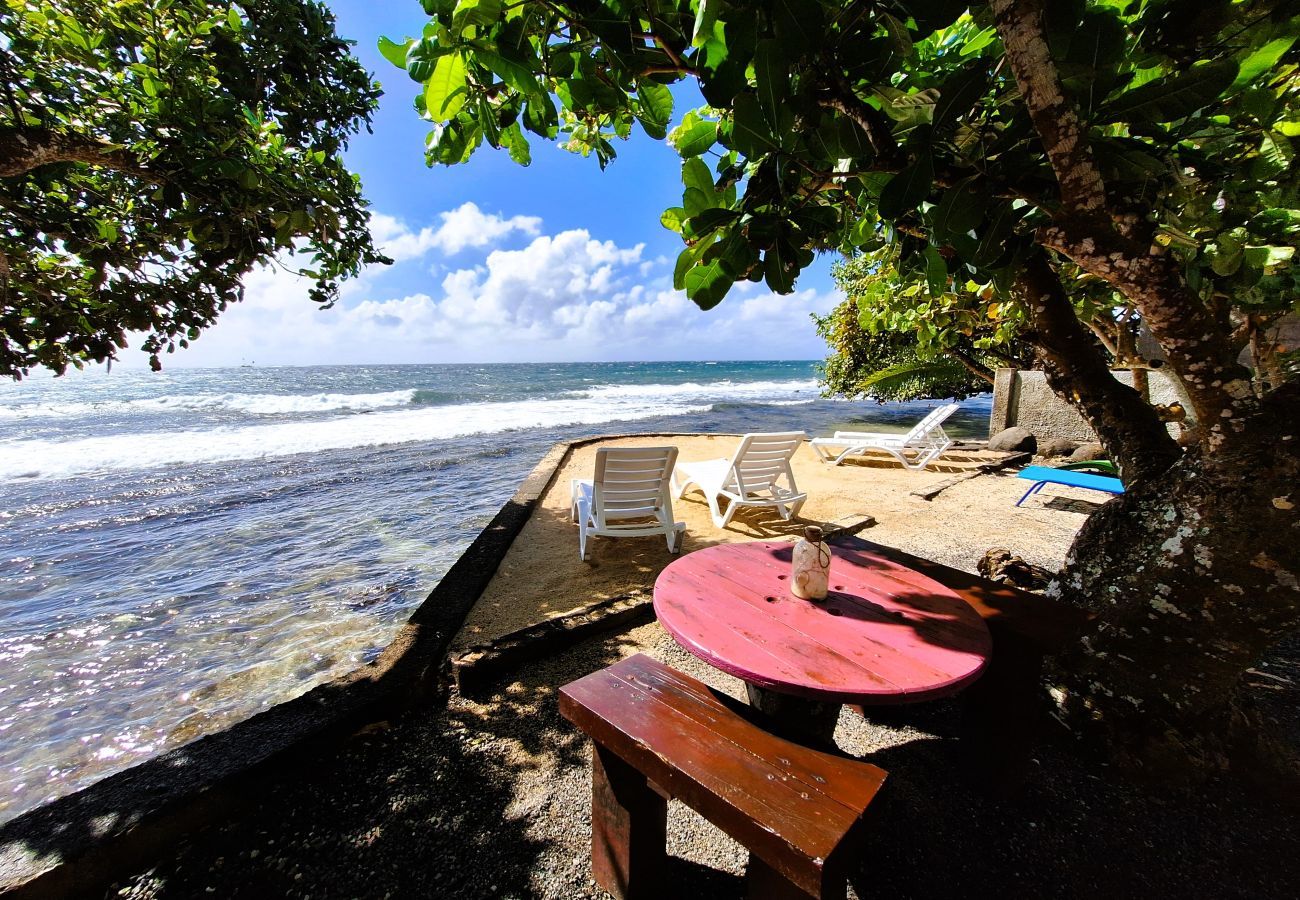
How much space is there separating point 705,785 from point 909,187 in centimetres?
175

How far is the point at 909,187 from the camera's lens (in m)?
1.38

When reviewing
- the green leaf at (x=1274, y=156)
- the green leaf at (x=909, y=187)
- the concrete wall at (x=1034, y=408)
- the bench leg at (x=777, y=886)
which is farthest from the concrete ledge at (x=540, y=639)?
the concrete wall at (x=1034, y=408)

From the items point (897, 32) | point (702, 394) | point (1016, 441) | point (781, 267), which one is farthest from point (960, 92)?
point (702, 394)

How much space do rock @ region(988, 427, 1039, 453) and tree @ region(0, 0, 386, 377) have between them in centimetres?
1101

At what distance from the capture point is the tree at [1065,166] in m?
1.25

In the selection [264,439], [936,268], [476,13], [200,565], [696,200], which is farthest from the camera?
[264,439]

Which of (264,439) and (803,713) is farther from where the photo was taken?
(264,439)

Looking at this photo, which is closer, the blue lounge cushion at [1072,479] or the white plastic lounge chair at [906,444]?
the blue lounge cushion at [1072,479]

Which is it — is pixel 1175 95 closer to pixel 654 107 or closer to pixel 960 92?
pixel 960 92

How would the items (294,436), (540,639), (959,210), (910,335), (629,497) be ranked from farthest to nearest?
1. (294,436)
2. (910,335)
3. (629,497)
4. (540,639)
5. (959,210)

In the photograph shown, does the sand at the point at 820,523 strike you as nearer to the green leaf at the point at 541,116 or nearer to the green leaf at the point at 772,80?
→ the green leaf at the point at 541,116

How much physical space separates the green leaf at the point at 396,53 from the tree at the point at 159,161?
90.4 inches

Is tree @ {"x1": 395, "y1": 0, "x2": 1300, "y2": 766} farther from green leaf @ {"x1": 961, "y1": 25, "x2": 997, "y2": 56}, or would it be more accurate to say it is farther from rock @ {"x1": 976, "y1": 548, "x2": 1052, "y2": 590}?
rock @ {"x1": 976, "y1": 548, "x2": 1052, "y2": 590}

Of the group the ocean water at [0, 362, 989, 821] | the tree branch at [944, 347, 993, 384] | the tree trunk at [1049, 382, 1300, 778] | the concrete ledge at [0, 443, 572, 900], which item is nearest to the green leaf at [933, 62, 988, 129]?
the tree trunk at [1049, 382, 1300, 778]
